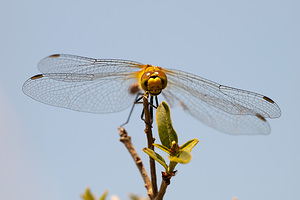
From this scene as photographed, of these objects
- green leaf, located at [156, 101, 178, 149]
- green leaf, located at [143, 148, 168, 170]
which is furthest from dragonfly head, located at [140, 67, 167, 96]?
green leaf, located at [143, 148, 168, 170]

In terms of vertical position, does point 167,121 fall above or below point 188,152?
above

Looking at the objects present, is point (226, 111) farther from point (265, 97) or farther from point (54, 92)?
point (54, 92)

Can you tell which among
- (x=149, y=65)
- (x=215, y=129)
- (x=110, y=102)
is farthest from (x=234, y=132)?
(x=110, y=102)

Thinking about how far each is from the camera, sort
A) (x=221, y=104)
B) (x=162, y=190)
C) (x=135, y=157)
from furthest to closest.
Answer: (x=221, y=104) < (x=135, y=157) < (x=162, y=190)

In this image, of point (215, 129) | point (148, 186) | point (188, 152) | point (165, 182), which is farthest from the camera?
point (215, 129)

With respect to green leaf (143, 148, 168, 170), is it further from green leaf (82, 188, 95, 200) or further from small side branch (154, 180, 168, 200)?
green leaf (82, 188, 95, 200)

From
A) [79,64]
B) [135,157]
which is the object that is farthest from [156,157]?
[79,64]

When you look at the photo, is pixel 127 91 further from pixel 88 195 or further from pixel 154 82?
pixel 88 195
